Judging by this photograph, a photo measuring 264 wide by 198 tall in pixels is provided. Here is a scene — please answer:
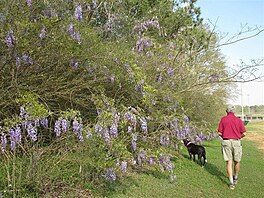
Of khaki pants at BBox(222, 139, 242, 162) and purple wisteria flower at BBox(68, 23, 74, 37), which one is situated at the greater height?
purple wisteria flower at BBox(68, 23, 74, 37)

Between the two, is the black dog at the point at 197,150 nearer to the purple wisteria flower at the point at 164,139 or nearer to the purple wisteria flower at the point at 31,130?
the purple wisteria flower at the point at 164,139

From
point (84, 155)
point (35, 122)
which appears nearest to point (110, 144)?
point (84, 155)

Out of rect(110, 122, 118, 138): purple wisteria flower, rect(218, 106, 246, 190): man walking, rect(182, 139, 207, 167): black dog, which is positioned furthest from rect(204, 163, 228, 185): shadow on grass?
rect(110, 122, 118, 138): purple wisteria flower

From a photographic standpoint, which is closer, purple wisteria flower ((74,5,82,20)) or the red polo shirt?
purple wisteria flower ((74,5,82,20))

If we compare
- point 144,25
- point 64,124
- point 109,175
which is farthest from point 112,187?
point 144,25

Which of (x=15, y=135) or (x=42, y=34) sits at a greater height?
(x=42, y=34)

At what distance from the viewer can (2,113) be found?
6074 mm

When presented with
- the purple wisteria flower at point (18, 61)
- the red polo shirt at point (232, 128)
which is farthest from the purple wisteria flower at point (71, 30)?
the red polo shirt at point (232, 128)

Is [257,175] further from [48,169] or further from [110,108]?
[48,169]

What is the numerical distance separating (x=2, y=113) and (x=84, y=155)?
1.66 m

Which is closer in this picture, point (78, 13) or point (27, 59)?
point (27, 59)

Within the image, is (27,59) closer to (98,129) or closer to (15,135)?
(15,135)

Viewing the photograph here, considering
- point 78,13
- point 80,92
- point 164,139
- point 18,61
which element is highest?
point 78,13

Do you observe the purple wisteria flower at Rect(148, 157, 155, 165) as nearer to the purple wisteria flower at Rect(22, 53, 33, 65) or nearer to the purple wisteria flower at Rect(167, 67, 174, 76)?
the purple wisteria flower at Rect(167, 67, 174, 76)
